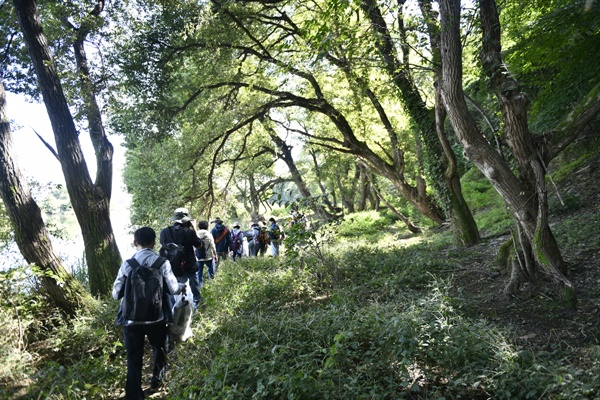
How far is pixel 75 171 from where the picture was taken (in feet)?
25.1

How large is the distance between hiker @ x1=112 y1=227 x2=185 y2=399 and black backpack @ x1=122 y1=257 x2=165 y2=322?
0.03 ft

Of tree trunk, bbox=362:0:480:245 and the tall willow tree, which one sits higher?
the tall willow tree

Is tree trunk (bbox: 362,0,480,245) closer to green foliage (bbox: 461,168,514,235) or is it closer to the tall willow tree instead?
the tall willow tree

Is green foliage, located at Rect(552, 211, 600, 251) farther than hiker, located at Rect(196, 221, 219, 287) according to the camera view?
No

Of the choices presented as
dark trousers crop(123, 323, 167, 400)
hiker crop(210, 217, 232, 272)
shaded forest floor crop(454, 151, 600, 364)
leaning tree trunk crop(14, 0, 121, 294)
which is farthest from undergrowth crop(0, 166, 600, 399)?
hiker crop(210, 217, 232, 272)

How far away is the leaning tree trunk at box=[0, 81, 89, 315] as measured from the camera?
20.0 ft

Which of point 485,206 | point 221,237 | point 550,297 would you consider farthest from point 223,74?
point 485,206

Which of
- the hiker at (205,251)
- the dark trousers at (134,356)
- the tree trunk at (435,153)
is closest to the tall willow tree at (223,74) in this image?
the tree trunk at (435,153)

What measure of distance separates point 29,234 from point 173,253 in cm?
247

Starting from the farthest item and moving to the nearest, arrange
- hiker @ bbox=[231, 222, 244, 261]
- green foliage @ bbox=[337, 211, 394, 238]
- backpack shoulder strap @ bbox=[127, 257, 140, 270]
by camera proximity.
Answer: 1. green foliage @ bbox=[337, 211, 394, 238]
2. hiker @ bbox=[231, 222, 244, 261]
3. backpack shoulder strap @ bbox=[127, 257, 140, 270]

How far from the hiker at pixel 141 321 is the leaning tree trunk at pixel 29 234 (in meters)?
2.58

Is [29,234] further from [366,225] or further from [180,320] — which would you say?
[366,225]

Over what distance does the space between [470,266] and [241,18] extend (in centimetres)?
859

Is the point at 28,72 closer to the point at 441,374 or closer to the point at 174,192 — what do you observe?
the point at 174,192
